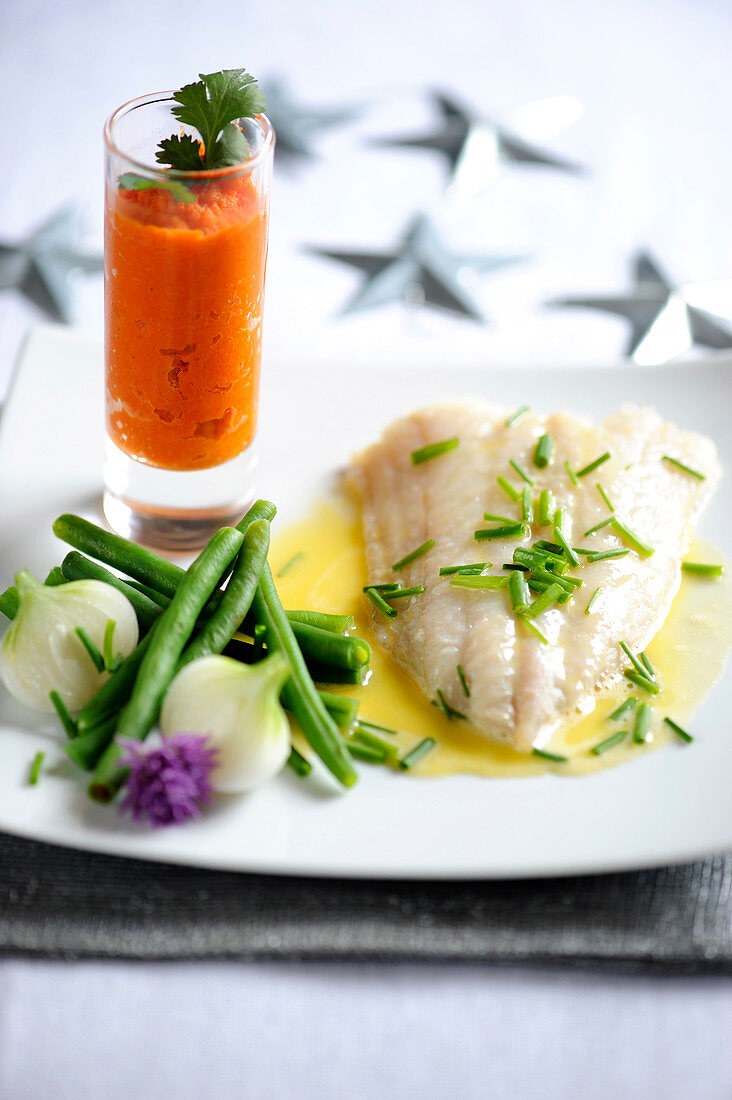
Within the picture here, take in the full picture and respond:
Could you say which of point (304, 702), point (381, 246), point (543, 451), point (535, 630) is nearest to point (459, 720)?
point (535, 630)

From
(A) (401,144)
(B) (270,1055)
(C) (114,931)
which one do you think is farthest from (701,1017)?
(A) (401,144)

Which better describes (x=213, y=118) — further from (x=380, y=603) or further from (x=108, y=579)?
(x=380, y=603)

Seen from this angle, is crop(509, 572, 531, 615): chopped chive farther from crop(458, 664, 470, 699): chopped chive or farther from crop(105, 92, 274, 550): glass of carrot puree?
crop(105, 92, 274, 550): glass of carrot puree

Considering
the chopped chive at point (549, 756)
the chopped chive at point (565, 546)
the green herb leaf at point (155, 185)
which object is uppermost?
the green herb leaf at point (155, 185)

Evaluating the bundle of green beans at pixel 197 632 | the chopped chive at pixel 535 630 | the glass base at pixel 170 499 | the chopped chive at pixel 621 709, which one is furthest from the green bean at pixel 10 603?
the chopped chive at pixel 621 709

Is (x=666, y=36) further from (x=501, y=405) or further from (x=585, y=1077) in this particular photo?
(x=585, y=1077)

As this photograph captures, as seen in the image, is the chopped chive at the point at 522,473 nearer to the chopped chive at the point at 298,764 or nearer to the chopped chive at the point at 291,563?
the chopped chive at the point at 291,563
